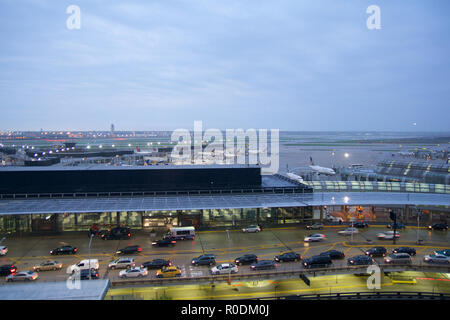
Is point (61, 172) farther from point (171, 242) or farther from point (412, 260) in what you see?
point (412, 260)

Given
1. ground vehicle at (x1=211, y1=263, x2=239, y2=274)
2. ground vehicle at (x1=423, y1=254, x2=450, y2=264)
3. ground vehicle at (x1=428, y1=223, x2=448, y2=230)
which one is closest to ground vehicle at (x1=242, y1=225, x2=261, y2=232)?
ground vehicle at (x1=211, y1=263, x2=239, y2=274)

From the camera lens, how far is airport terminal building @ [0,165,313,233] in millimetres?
26281

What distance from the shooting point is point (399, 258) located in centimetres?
2017

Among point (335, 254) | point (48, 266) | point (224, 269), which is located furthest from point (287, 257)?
point (48, 266)

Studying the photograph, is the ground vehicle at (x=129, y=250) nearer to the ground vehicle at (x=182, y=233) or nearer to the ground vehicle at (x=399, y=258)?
the ground vehicle at (x=182, y=233)

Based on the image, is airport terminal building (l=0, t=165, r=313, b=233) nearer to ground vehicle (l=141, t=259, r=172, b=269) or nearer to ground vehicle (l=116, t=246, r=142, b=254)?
ground vehicle (l=116, t=246, r=142, b=254)

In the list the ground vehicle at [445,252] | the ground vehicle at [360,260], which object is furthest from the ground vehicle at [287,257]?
the ground vehicle at [445,252]

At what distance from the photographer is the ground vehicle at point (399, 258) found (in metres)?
20.1

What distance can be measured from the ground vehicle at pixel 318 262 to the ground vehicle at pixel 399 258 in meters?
3.81

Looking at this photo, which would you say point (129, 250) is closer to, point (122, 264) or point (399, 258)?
point (122, 264)

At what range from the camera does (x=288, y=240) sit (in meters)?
24.6

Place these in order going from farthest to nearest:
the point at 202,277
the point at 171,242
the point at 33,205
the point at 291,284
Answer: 1. the point at 33,205
2. the point at 171,242
3. the point at 291,284
4. the point at 202,277
